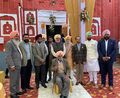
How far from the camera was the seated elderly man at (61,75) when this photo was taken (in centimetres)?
545

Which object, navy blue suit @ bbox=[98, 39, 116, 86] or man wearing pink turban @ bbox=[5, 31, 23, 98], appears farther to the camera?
navy blue suit @ bbox=[98, 39, 116, 86]

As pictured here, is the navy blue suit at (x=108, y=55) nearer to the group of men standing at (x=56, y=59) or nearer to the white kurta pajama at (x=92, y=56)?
the group of men standing at (x=56, y=59)

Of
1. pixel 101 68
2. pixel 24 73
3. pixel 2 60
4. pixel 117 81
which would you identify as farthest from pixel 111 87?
pixel 2 60

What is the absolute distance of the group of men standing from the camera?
5.28m

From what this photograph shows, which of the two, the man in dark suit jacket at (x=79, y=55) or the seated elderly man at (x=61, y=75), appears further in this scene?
the man in dark suit jacket at (x=79, y=55)

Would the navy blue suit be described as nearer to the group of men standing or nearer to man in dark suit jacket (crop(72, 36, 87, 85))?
the group of men standing

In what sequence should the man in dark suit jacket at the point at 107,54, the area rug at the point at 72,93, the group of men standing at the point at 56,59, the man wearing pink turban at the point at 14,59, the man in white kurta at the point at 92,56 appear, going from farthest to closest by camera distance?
1. the man in white kurta at the point at 92,56
2. the man in dark suit jacket at the point at 107,54
3. the area rug at the point at 72,93
4. the group of men standing at the point at 56,59
5. the man wearing pink turban at the point at 14,59

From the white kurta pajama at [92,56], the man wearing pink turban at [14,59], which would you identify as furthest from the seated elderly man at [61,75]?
the white kurta pajama at [92,56]

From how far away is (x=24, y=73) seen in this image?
6191 mm

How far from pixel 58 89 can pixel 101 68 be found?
1.34 m

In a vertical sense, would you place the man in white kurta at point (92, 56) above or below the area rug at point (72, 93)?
above

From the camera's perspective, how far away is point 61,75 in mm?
5582

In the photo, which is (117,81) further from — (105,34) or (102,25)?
(102,25)

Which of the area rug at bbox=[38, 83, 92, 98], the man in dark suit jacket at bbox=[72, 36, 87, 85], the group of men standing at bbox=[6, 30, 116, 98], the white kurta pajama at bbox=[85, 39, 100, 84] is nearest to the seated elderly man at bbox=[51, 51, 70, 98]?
the group of men standing at bbox=[6, 30, 116, 98]
